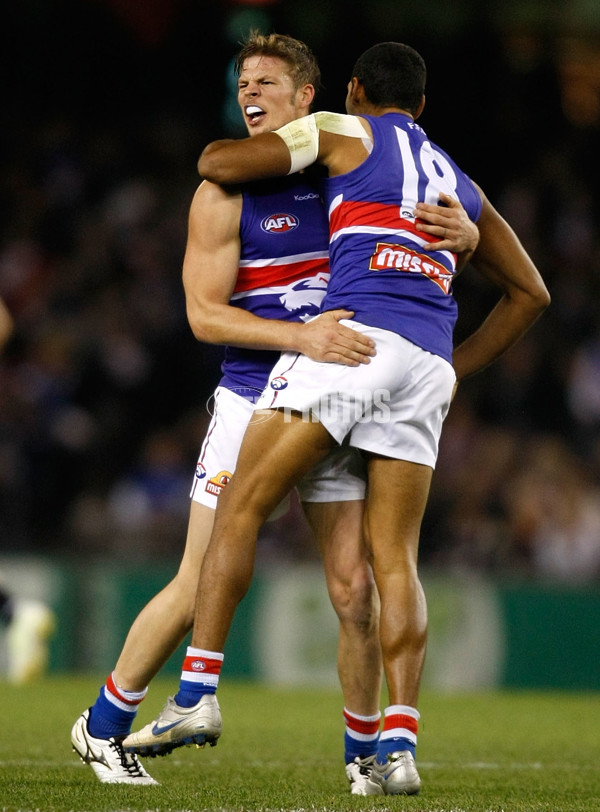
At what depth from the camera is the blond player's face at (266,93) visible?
4.48 meters

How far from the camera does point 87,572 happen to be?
10305 millimetres

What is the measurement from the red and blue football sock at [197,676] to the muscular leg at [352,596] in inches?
20.2

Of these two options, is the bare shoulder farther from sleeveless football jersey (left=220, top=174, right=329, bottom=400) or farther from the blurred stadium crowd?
the blurred stadium crowd

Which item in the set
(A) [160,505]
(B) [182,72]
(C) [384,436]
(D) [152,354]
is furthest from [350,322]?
(B) [182,72]

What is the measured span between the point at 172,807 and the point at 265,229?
74.1 inches

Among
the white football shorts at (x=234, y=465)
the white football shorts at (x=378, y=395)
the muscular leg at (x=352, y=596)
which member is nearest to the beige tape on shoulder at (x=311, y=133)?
the white football shorts at (x=378, y=395)

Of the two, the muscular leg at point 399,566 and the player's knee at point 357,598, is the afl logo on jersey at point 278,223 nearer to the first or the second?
the muscular leg at point 399,566

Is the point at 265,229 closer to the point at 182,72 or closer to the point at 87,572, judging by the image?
the point at 87,572

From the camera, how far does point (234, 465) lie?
445 cm

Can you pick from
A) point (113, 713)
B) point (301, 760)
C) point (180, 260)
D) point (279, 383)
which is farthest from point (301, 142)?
point (180, 260)

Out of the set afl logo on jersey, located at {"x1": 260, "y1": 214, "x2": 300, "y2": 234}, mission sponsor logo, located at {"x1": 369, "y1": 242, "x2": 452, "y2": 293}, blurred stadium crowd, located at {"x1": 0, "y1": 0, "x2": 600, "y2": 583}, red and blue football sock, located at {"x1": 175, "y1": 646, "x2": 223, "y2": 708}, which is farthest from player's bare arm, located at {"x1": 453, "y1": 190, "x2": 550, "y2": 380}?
blurred stadium crowd, located at {"x1": 0, "y1": 0, "x2": 600, "y2": 583}

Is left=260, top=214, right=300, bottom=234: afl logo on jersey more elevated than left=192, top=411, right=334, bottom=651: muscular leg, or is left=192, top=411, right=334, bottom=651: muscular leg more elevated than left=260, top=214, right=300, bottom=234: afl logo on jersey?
left=260, top=214, right=300, bottom=234: afl logo on jersey

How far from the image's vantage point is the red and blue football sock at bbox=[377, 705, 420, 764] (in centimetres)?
396

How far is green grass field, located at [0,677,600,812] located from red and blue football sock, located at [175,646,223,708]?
0.29m
